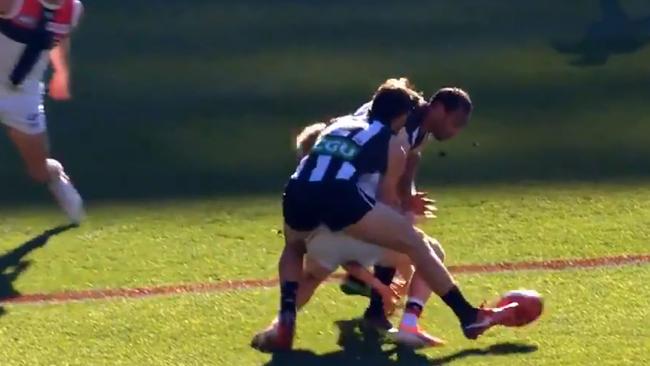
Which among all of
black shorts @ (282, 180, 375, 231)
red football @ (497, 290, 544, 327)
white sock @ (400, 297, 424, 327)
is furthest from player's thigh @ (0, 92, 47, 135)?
red football @ (497, 290, 544, 327)

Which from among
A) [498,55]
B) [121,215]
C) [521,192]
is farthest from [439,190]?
[498,55]

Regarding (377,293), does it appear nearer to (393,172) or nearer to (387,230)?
(387,230)

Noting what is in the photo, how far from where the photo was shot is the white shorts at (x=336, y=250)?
5.62m

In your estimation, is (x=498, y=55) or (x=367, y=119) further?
(x=498, y=55)

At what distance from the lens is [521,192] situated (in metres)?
7.74

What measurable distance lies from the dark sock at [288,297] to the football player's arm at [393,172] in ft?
1.55

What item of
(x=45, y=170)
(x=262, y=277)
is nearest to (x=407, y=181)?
(x=262, y=277)

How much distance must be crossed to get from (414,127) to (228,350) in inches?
44.6

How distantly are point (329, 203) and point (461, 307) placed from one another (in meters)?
0.63

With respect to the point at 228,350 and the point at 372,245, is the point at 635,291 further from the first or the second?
the point at 228,350

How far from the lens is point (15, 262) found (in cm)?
684

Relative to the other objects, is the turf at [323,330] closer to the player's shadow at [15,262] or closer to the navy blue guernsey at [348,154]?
the player's shadow at [15,262]

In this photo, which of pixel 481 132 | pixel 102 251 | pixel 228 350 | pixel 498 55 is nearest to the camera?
pixel 228 350

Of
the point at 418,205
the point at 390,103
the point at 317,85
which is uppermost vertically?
the point at 390,103
